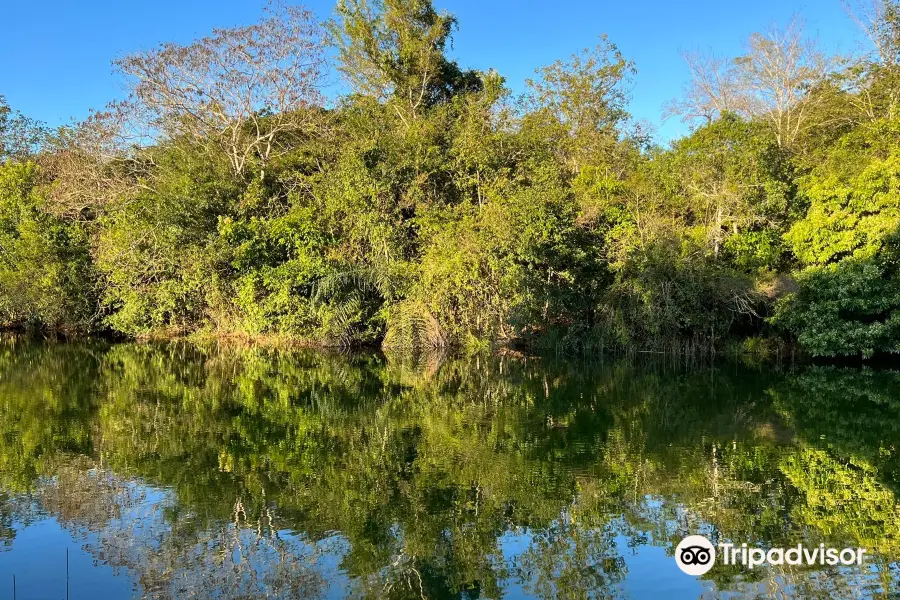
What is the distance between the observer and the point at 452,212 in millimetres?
24922

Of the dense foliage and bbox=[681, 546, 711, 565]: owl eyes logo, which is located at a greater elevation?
the dense foliage

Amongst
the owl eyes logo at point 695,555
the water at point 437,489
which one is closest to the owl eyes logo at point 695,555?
the owl eyes logo at point 695,555

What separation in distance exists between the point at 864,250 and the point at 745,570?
53.4ft

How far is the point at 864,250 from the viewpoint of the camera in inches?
766

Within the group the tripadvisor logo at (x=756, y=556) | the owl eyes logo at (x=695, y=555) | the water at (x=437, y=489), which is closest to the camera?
the water at (x=437, y=489)

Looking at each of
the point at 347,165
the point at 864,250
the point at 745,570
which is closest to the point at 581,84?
the point at 347,165

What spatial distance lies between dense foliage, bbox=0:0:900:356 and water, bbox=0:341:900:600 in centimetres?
587

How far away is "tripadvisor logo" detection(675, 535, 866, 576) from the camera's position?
6363 millimetres

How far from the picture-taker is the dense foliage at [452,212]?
69.7 feet

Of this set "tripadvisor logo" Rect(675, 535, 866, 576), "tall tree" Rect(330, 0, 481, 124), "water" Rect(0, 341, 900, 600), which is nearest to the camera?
"water" Rect(0, 341, 900, 600)

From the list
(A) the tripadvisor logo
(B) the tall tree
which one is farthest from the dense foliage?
(A) the tripadvisor logo

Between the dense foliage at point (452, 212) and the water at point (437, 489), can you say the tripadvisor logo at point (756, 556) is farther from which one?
the dense foliage at point (452, 212)

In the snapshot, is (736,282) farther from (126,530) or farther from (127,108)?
(127,108)

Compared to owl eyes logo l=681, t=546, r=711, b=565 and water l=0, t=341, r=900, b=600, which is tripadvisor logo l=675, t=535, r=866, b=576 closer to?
owl eyes logo l=681, t=546, r=711, b=565
